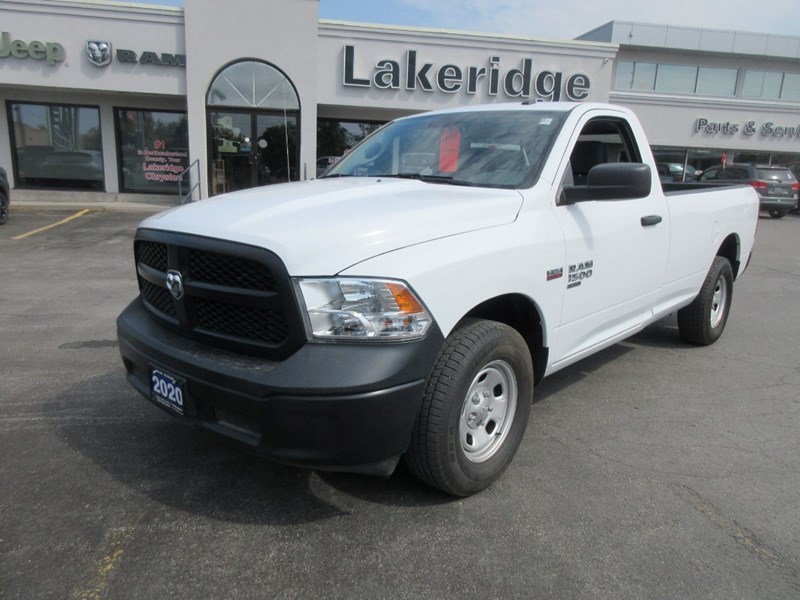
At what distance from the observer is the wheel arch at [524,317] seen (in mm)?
3014

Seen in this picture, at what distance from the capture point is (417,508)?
111 inches

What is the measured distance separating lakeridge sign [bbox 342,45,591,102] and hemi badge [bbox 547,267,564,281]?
15094mm

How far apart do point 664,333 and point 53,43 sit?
1640 cm

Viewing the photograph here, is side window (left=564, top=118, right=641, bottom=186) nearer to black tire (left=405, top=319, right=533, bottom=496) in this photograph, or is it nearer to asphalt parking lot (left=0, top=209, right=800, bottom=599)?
asphalt parking lot (left=0, top=209, right=800, bottom=599)

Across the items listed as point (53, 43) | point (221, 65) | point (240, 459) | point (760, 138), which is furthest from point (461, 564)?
point (760, 138)

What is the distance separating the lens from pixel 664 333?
6.04 metres

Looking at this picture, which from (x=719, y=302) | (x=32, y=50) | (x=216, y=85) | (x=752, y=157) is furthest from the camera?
(x=752, y=157)

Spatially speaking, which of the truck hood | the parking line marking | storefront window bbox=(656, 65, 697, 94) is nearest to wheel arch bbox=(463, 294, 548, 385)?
the truck hood

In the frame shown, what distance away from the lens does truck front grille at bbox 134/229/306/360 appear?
2363 mm

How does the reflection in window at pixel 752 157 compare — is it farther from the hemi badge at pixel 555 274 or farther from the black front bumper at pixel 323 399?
the black front bumper at pixel 323 399

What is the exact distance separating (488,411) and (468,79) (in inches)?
636

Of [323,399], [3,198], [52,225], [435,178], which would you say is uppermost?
[435,178]

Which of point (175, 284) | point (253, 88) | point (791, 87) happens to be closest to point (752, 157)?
point (791, 87)

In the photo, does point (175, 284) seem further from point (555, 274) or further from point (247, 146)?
point (247, 146)
